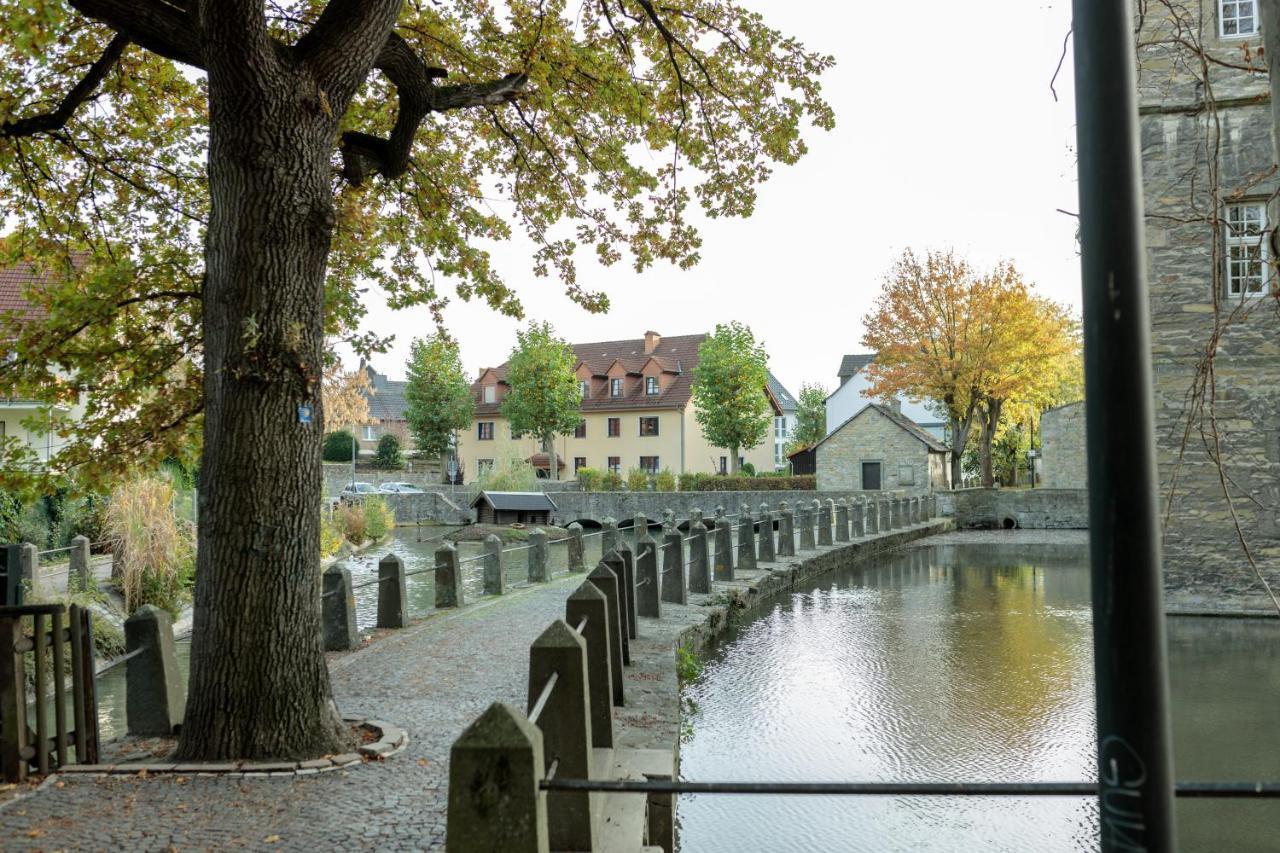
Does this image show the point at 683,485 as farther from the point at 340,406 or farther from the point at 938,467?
the point at 340,406

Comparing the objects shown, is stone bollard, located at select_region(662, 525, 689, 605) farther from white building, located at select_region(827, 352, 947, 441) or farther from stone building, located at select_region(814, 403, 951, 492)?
white building, located at select_region(827, 352, 947, 441)

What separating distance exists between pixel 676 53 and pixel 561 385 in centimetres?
4328

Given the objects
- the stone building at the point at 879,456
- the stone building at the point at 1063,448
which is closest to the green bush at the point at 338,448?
the stone building at the point at 879,456

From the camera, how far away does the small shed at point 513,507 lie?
37.2 meters

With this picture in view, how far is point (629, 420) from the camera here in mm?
58125

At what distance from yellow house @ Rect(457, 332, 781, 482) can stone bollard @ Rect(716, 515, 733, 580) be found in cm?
3820

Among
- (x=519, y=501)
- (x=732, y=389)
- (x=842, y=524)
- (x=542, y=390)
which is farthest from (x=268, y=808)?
(x=542, y=390)

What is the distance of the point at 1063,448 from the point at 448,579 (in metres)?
31.1

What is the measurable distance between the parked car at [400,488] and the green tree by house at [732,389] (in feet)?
49.2

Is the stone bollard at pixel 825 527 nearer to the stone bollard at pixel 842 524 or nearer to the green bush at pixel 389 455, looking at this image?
the stone bollard at pixel 842 524

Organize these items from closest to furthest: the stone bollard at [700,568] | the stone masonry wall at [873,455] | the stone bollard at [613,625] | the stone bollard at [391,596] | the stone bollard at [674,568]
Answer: the stone bollard at [613,625] < the stone bollard at [391,596] < the stone bollard at [674,568] < the stone bollard at [700,568] < the stone masonry wall at [873,455]

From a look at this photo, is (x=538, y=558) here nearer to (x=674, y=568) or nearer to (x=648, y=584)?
(x=674, y=568)

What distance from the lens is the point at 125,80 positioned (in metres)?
8.48

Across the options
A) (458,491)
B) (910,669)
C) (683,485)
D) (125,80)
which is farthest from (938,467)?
(125,80)
